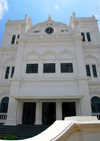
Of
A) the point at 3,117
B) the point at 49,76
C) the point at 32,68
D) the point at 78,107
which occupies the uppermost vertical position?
the point at 32,68

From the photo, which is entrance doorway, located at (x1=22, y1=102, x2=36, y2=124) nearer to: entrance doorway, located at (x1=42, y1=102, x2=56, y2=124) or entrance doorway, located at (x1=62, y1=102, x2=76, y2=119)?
entrance doorway, located at (x1=42, y1=102, x2=56, y2=124)

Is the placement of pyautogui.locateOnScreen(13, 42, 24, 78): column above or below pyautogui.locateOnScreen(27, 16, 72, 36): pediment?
below

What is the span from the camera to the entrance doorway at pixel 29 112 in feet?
39.3

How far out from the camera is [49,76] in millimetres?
13156

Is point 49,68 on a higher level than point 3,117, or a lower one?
higher

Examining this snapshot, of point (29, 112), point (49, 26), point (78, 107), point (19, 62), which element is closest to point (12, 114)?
point (29, 112)

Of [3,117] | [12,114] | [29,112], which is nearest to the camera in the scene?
[12,114]

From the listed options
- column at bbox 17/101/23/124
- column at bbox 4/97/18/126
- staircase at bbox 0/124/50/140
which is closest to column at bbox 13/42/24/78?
column at bbox 4/97/18/126

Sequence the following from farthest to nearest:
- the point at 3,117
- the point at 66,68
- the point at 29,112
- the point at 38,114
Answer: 1. the point at 66,68
2. the point at 3,117
3. the point at 29,112
4. the point at 38,114

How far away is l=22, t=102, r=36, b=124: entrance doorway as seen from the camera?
12.0 m

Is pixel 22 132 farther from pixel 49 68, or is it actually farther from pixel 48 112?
pixel 49 68

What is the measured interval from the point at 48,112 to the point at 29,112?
6.97 ft

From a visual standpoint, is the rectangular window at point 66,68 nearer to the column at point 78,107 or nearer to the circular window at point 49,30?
the column at point 78,107

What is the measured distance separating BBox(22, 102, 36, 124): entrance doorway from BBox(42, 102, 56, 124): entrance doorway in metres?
1.13
